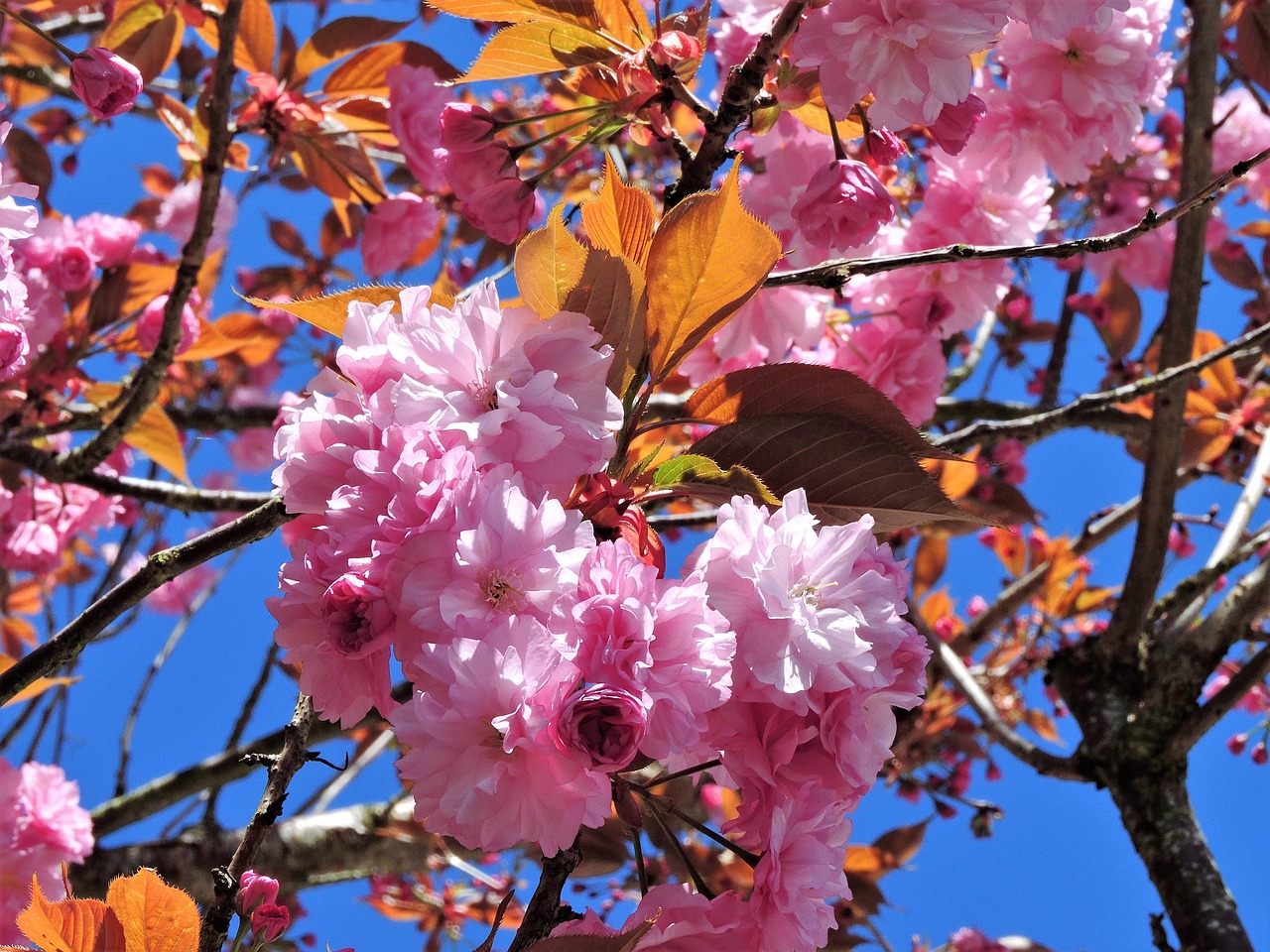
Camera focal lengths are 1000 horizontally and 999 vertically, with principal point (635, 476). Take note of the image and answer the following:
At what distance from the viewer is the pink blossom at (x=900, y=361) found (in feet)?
5.26

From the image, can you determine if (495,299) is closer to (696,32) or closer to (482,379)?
(482,379)

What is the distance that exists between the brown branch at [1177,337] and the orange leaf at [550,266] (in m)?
1.53

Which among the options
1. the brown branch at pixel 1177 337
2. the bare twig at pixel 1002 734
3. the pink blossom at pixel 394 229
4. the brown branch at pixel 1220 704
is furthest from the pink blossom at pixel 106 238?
the brown branch at pixel 1220 704

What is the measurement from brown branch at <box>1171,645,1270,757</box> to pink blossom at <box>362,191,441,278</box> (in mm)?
1643

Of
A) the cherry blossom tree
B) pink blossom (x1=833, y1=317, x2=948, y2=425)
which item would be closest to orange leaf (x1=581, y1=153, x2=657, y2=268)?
the cherry blossom tree

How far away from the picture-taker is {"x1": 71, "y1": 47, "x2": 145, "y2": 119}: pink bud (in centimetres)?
119

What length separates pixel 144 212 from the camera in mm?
3111

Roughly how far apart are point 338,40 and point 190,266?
21.0 inches

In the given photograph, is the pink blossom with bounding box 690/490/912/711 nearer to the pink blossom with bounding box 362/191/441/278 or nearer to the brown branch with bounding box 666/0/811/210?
the brown branch with bounding box 666/0/811/210

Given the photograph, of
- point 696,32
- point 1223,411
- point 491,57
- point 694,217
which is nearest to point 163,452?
point 491,57

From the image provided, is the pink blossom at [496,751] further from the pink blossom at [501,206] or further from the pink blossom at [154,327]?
the pink blossom at [154,327]

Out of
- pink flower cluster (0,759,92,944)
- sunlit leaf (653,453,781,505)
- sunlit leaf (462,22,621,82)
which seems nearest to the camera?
sunlit leaf (653,453,781,505)

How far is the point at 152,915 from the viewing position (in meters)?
0.82

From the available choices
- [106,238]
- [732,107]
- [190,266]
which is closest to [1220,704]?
[732,107]
